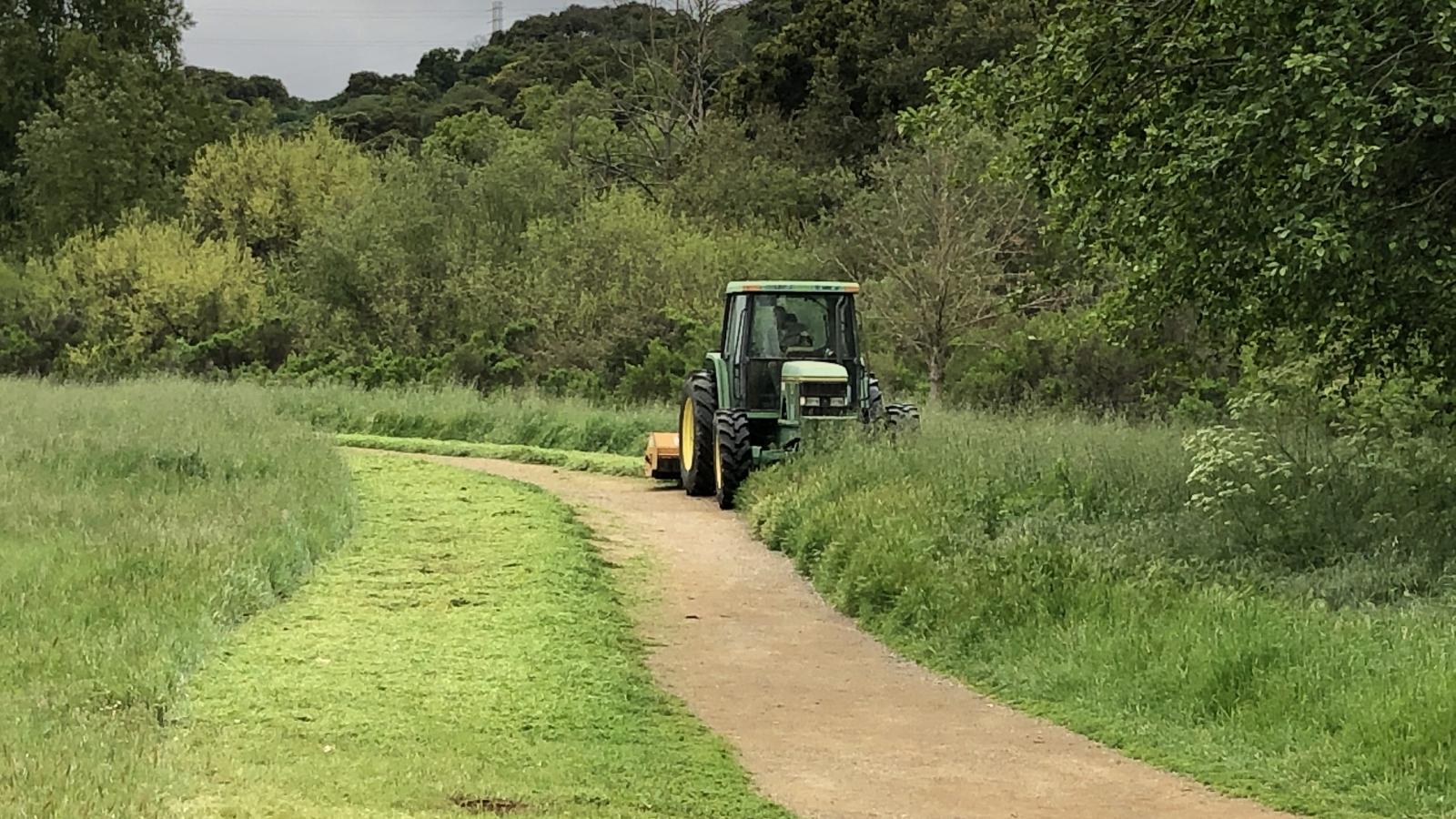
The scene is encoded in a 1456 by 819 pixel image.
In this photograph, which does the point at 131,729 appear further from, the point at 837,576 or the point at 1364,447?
the point at 1364,447

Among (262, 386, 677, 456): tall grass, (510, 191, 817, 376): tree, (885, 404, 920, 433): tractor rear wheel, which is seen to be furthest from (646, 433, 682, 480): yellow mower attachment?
(510, 191, 817, 376): tree

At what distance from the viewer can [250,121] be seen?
57812 millimetres

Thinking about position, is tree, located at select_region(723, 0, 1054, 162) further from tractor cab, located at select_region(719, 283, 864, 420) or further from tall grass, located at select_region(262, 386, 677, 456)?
tractor cab, located at select_region(719, 283, 864, 420)

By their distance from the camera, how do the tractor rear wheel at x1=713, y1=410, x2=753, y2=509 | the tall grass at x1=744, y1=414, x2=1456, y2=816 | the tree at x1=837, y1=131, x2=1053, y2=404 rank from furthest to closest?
the tree at x1=837, y1=131, x2=1053, y2=404 → the tractor rear wheel at x1=713, y1=410, x2=753, y2=509 → the tall grass at x1=744, y1=414, x2=1456, y2=816

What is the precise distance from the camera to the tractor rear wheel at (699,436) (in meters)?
17.5

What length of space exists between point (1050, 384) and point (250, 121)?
4113 centimetres

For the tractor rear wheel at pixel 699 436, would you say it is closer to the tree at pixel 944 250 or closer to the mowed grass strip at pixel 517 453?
the mowed grass strip at pixel 517 453

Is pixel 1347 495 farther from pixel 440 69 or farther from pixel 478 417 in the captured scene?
pixel 440 69

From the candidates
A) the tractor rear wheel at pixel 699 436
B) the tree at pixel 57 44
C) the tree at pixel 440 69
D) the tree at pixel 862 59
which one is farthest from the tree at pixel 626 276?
the tree at pixel 440 69

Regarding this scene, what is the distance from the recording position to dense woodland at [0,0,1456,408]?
10.1 meters

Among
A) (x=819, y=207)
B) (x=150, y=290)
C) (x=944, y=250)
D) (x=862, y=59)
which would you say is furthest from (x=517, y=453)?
(x=862, y=59)

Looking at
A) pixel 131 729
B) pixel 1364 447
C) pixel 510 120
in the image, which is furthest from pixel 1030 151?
pixel 510 120

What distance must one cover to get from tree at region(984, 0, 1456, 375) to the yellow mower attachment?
7.59 metres

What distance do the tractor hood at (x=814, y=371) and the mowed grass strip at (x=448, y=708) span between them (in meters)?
5.18
